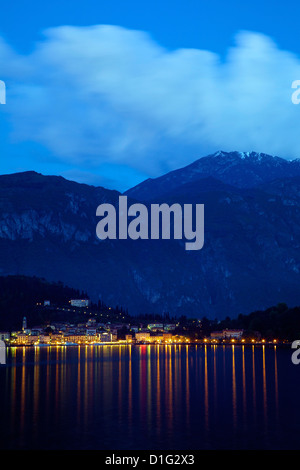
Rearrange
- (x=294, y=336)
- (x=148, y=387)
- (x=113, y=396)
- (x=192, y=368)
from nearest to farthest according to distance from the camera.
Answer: (x=113, y=396) < (x=148, y=387) < (x=192, y=368) < (x=294, y=336)

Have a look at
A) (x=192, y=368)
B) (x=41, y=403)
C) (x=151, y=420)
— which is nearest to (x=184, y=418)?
(x=151, y=420)

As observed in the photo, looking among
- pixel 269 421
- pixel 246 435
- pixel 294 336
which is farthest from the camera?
pixel 294 336

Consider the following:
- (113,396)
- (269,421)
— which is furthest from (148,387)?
(269,421)

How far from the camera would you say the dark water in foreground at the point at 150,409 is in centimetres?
5366

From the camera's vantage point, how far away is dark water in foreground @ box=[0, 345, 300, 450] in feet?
176

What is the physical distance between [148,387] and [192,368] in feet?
92.3

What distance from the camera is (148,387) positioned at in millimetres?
87625

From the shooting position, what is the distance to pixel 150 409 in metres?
68.7

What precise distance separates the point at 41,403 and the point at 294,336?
11766 cm

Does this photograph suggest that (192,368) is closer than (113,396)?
No

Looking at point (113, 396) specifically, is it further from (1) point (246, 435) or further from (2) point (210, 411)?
(1) point (246, 435)
